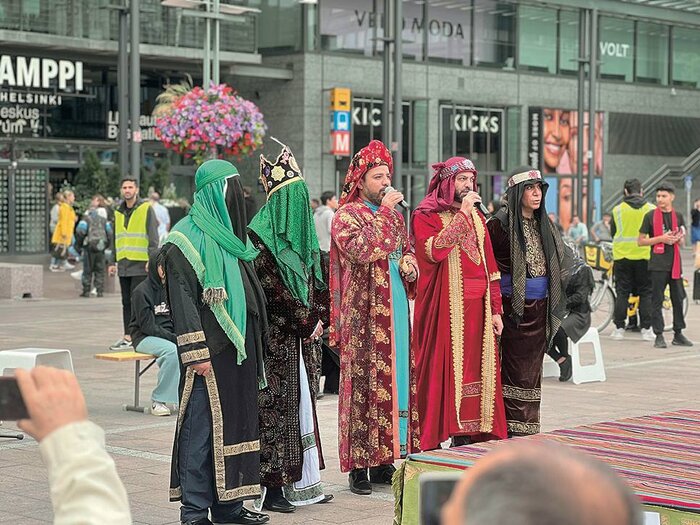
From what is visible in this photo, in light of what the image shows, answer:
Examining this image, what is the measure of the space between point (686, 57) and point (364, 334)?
148 feet

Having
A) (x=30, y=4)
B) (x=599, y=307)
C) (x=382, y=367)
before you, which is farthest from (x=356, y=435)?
(x=30, y=4)

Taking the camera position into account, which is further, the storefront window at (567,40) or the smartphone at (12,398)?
the storefront window at (567,40)

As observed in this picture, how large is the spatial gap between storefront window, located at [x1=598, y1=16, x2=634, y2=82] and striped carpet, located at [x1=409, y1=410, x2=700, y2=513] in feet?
136

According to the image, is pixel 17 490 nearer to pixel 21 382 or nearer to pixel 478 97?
pixel 21 382

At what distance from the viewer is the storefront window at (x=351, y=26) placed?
3856 centimetres

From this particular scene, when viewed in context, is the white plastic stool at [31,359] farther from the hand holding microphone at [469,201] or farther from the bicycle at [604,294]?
the bicycle at [604,294]

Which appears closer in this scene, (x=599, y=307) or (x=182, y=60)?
(x=599, y=307)

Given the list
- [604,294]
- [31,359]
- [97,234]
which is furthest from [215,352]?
[97,234]

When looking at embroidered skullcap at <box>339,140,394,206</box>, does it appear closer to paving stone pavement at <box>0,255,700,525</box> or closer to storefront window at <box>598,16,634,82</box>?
paving stone pavement at <box>0,255,700,525</box>

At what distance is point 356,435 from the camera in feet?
24.6

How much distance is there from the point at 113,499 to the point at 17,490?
582 centimetres

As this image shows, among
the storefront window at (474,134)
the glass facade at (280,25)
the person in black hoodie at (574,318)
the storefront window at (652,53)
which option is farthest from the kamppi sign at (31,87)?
the person in black hoodie at (574,318)

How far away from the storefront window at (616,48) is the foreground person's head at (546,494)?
151 feet

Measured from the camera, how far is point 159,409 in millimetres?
10406
